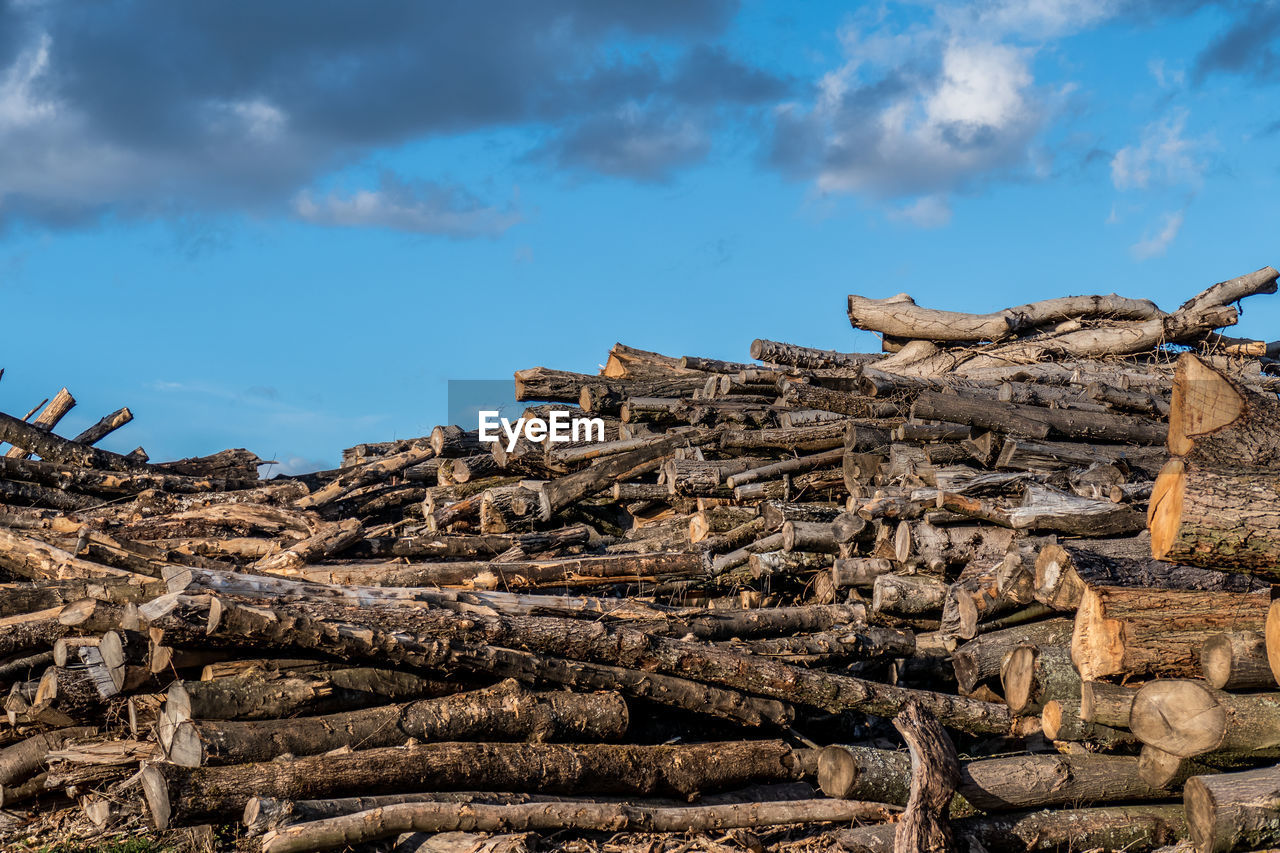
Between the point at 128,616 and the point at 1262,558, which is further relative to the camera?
the point at 128,616

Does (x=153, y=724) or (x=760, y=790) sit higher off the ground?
(x=153, y=724)

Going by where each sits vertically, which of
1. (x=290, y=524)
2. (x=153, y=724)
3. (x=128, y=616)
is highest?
(x=290, y=524)

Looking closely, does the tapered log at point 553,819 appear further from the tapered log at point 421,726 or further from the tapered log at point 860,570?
the tapered log at point 860,570

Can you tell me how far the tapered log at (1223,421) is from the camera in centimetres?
644

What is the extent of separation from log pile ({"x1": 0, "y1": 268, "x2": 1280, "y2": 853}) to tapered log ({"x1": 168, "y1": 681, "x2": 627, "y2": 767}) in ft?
0.07

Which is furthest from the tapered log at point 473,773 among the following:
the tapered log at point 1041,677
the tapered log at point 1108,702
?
the tapered log at point 1108,702

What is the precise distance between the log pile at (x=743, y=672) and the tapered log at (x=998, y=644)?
0.02 metres

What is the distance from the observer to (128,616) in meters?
7.00

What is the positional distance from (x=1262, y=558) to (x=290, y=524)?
10.2 metres

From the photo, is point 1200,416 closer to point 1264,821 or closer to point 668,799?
point 1264,821

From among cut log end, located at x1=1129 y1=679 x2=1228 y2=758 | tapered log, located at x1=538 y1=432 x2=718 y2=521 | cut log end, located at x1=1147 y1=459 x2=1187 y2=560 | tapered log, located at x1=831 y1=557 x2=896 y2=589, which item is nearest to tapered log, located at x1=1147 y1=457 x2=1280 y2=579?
cut log end, located at x1=1147 y1=459 x2=1187 y2=560

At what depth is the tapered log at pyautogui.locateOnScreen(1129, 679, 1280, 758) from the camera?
6.34 meters

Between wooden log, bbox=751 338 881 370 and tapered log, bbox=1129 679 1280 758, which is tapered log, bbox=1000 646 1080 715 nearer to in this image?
tapered log, bbox=1129 679 1280 758

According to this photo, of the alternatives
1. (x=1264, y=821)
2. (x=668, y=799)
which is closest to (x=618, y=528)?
(x=668, y=799)
